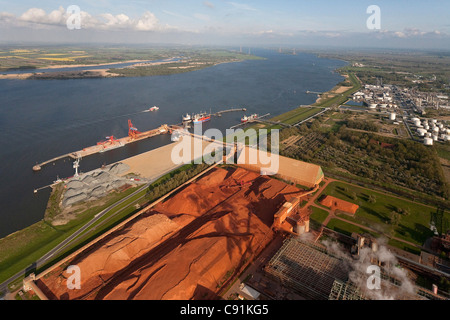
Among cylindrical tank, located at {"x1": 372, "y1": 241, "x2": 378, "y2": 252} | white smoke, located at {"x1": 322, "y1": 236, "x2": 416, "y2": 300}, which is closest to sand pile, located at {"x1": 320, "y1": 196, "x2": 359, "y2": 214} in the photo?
white smoke, located at {"x1": 322, "y1": 236, "x2": 416, "y2": 300}

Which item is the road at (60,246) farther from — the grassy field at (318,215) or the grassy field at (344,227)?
the grassy field at (344,227)

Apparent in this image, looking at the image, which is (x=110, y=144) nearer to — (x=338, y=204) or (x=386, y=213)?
(x=338, y=204)

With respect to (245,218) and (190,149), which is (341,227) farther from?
(190,149)

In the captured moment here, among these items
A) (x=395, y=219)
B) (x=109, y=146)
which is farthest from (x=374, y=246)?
(x=109, y=146)

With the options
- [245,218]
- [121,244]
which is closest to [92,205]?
[121,244]

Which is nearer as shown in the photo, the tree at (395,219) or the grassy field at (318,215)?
the tree at (395,219)

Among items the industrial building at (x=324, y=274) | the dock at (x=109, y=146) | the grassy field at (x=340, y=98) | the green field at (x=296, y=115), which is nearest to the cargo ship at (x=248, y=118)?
the green field at (x=296, y=115)
